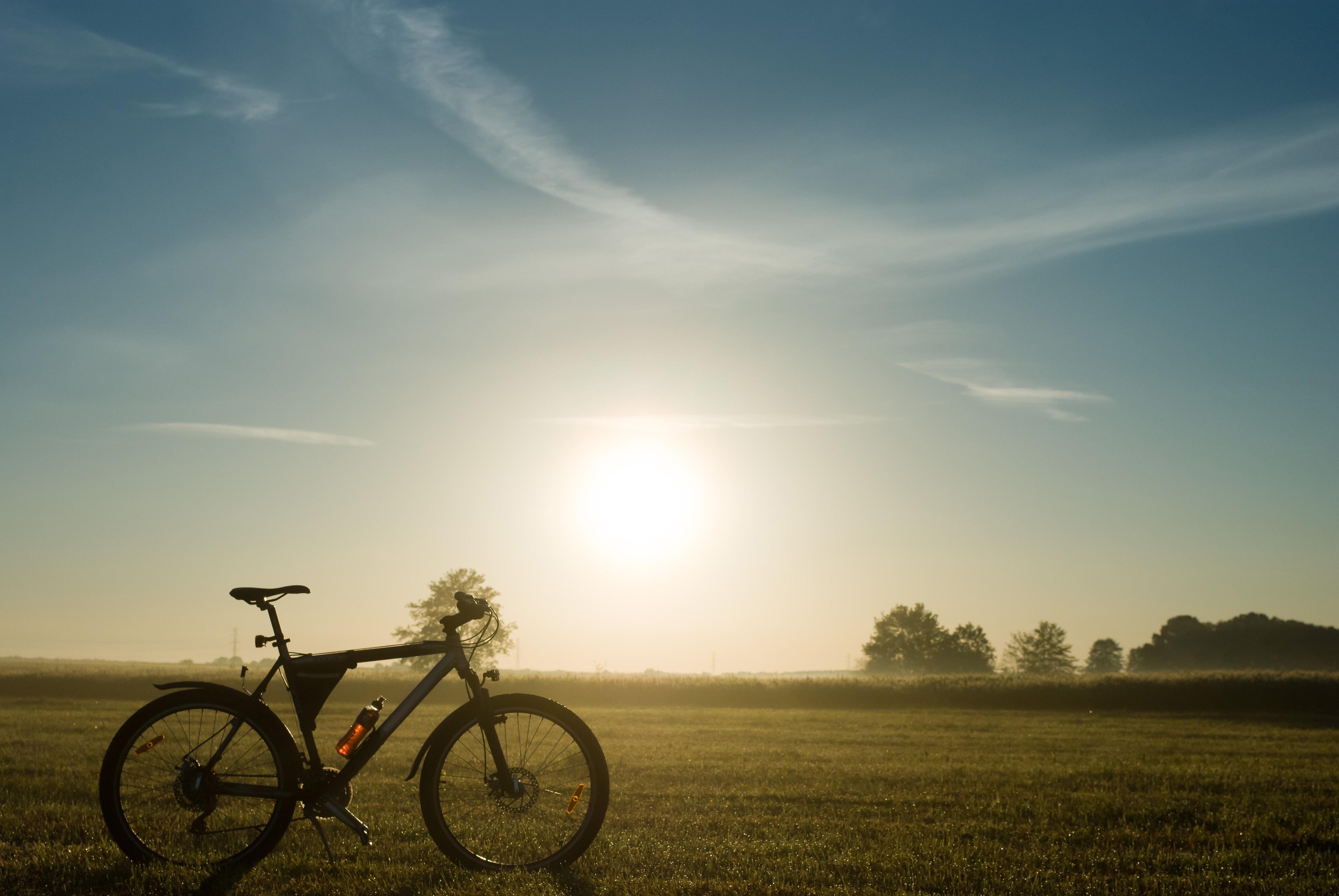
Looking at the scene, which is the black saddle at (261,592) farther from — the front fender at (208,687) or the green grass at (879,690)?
the green grass at (879,690)

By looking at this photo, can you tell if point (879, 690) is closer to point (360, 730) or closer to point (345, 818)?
point (360, 730)

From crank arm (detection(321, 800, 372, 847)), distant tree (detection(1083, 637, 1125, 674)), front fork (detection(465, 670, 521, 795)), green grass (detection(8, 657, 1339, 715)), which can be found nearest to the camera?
crank arm (detection(321, 800, 372, 847))

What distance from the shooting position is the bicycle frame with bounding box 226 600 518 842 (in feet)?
19.7

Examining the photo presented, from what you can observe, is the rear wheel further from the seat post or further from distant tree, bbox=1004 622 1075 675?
distant tree, bbox=1004 622 1075 675

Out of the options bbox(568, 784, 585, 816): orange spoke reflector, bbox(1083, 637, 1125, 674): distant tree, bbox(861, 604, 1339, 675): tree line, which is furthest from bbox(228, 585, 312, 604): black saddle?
bbox(1083, 637, 1125, 674): distant tree

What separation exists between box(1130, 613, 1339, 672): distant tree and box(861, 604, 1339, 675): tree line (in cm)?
10

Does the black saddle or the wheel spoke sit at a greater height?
the black saddle

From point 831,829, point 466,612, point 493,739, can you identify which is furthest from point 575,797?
point 831,829

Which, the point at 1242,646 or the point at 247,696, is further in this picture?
the point at 1242,646

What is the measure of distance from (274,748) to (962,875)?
4.75 m

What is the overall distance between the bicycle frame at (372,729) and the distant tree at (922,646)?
13233 cm

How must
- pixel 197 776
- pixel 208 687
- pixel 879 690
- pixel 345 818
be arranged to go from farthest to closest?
pixel 879 690 → pixel 208 687 → pixel 197 776 → pixel 345 818

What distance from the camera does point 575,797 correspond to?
6082mm

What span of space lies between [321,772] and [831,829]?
4.61m
